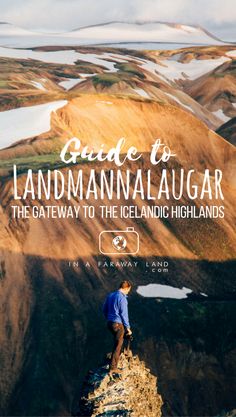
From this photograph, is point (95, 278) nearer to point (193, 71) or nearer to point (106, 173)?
point (106, 173)

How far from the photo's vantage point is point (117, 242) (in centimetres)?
2759

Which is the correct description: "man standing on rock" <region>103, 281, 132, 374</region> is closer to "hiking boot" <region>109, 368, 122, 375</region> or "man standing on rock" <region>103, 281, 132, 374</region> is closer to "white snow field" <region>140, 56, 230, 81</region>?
"hiking boot" <region>109, 368, 122, 375</region>

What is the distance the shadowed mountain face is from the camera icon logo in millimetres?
156

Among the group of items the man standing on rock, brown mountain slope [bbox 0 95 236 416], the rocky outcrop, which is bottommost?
brown mountain slope [bbox 0 95 236 416]

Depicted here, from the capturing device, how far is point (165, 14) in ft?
116

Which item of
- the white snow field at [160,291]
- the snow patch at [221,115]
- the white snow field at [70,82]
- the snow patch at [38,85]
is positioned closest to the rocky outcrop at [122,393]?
the white snow field at [160,291]

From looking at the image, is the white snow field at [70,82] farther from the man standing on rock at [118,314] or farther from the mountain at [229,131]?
the man standing on rock at [118,314]

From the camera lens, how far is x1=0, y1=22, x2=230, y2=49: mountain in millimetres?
36000

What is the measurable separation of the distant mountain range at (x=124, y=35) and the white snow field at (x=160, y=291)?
1067 cm

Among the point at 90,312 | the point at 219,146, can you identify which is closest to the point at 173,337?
the point at 90,312

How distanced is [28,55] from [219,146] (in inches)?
270

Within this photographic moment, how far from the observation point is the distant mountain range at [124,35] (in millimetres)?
36000

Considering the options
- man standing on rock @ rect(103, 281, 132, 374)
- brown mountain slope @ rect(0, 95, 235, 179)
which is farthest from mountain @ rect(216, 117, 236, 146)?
man standing on rock @ rect(103, 281, 132, 374)

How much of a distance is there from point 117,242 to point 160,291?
149 centimetres
